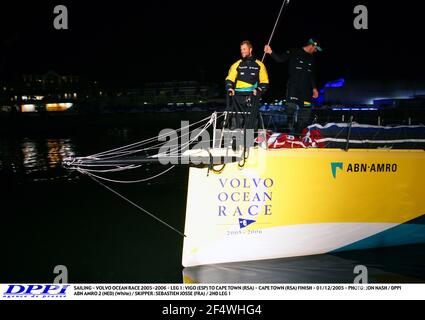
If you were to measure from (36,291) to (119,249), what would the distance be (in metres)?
1.35

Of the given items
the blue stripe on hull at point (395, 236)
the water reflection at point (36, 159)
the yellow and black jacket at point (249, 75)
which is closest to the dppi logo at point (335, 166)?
the blue stripe on hull at point (395, 236)

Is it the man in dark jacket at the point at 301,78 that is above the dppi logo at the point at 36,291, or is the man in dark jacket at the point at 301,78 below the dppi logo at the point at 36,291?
above

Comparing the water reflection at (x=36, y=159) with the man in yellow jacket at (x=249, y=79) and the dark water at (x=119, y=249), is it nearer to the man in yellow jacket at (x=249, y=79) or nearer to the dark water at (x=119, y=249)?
the dark water at (x=119, y=249)

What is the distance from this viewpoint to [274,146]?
5.19 meters

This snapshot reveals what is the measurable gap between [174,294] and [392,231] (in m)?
3.14

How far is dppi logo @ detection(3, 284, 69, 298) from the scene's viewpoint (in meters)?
4.32

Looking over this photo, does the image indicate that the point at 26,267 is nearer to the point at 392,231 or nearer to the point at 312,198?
the point at 312,198

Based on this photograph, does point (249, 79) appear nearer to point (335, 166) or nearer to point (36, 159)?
point (335, 166)

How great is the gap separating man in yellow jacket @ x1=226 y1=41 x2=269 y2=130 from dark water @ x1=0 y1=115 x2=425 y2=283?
2.07m

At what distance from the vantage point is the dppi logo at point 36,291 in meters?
4.32

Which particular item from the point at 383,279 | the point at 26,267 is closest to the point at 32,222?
the point at 26,267

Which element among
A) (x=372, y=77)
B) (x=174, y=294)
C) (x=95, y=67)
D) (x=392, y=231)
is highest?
(x=95, y=67)

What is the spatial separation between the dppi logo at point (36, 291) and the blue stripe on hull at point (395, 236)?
3.62 m

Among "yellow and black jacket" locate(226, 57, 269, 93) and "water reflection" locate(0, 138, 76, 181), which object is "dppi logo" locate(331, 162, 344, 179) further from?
"water reflection" locate(0, 138, 76, 181)
